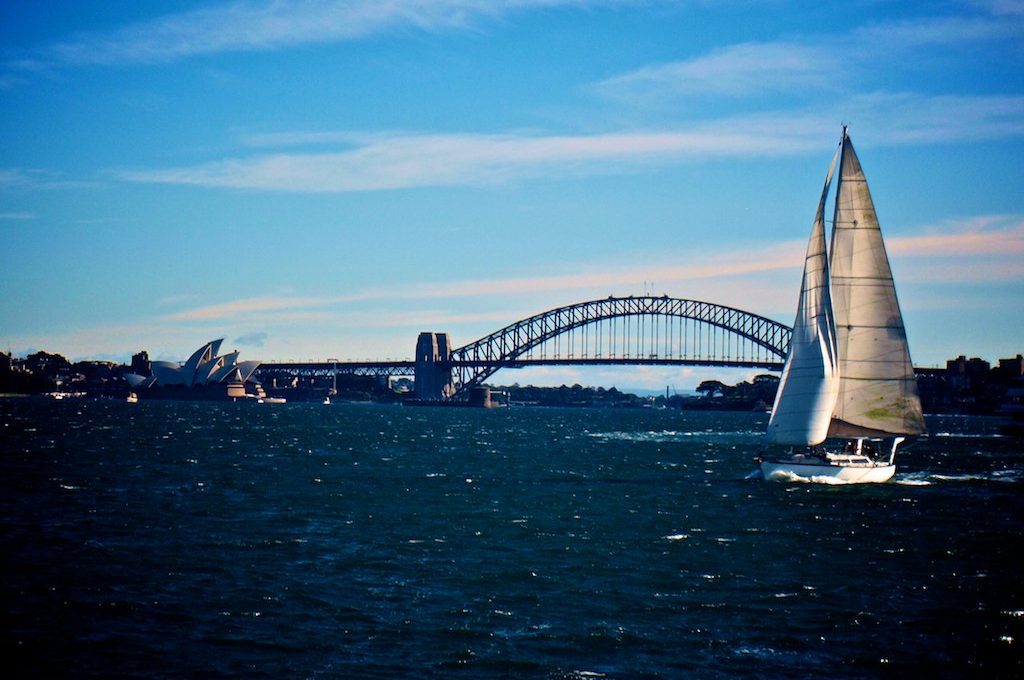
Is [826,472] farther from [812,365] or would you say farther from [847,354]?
[847,354]

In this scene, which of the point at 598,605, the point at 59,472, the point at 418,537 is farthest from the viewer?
the point at 59,472

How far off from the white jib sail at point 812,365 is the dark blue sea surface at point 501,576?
7.03 ft

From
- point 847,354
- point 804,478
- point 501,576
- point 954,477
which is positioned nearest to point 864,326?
point 847,354

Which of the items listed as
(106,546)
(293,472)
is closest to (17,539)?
(106,546)

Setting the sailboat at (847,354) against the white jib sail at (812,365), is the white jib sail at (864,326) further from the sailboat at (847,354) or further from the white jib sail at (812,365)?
the white jib sail at (812,365)

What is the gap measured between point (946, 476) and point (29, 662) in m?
42.0

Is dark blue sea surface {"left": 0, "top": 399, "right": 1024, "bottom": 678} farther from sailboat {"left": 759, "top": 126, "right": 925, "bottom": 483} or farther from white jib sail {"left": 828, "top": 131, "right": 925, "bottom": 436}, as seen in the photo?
white jib sail {"left": 828, "top": 131, "right": 925, "bottom": 436}

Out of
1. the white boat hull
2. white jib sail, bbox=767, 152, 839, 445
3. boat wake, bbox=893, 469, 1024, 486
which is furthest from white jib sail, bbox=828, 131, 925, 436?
boat wake, bbox=893, 469, 1024, 486

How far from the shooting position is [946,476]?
2036 inches

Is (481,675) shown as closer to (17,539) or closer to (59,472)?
(17,539)

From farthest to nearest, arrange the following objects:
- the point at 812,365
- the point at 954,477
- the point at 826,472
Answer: the point at 954,477 < the point at 812,365 < the point at 826,472

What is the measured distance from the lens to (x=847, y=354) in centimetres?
4541

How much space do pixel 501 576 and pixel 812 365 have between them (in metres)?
23.0

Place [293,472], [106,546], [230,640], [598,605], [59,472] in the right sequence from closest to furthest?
[230,640]
[598,605]
[106,546]
[59,472]
[293,472]
